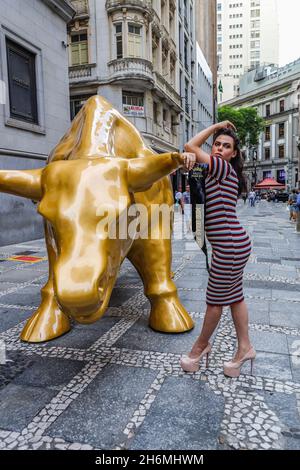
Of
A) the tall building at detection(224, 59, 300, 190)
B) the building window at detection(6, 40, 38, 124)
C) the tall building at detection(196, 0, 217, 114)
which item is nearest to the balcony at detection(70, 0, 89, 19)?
the building window at detection(6, 40, 38, 124)

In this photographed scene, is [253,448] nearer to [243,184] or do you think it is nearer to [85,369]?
[85,369]

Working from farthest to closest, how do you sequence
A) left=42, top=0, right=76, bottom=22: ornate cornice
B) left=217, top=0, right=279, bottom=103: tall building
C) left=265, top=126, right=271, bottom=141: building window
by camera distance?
left=217, top=0, right=279, bottom=103: tall building
left=265, top=126, right=271, bottom=141: building window
left=42, top=0, right=76, bottom=22: ornate cornice

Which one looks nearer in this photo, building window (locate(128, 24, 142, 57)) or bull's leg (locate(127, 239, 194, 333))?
bull's leg (locate(127, 239, 194, 333))

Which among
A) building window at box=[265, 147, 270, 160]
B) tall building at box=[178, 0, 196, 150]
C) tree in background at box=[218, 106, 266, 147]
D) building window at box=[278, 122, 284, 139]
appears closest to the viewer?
tall building at box=[178, 0, 196, 150]

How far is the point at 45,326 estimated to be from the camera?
143 inches

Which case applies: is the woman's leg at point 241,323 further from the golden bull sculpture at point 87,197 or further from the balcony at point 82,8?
the balcony at point 82,8

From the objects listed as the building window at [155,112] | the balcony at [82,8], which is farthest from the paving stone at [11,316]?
the balcony at [82,8]

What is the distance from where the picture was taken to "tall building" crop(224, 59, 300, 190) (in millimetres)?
56344

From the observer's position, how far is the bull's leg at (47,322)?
11.7ft

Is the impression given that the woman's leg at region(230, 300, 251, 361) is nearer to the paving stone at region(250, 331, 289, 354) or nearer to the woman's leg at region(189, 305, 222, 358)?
the woman's leg at region(189, 305, 222, 358)

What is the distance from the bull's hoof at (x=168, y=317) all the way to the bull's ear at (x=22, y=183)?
175cm

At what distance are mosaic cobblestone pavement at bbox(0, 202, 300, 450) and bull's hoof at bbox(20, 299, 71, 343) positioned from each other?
3.2 inches

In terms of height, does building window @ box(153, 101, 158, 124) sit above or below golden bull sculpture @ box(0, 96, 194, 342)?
above

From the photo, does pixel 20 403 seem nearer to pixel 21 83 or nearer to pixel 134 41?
pixel 21 83
